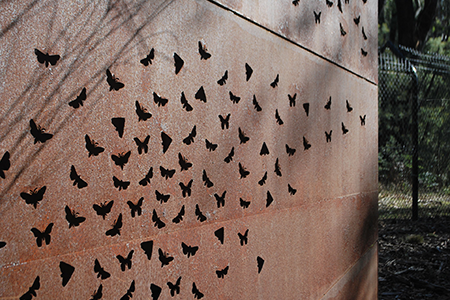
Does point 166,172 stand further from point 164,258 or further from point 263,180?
point 263,180

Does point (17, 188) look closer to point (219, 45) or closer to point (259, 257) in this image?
point (219, 45)

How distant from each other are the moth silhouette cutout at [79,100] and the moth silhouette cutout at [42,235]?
334mm

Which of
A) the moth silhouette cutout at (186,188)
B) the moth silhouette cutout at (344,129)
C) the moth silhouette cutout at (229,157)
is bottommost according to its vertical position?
the moth silhouette cutout at (186,188)

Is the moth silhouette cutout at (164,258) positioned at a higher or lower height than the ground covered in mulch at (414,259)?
higher

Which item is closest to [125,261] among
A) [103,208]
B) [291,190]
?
[103,208]

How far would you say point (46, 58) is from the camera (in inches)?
41.8

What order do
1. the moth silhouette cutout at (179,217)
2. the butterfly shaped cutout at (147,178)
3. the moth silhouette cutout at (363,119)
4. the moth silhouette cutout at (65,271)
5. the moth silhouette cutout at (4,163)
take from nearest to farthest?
the moth silhouette cutout at (4,163) < the moth silhouette cutout at (65,271) < the butterfly shaped cutout at (147,178) < the moth silhouette cutout at (179,217) < the moth silhouette cutout at (363,119)

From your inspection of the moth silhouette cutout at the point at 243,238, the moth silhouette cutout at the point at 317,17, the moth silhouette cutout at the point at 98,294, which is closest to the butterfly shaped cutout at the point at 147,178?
the moth silhouette cutout at the point at 98,294

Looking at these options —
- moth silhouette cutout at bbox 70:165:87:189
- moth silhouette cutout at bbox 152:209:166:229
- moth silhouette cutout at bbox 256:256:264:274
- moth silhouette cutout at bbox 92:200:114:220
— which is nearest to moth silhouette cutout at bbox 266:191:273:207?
moth silhouette cutout at bbox 256:256:264:274

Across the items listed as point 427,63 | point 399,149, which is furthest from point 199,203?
point 399,149

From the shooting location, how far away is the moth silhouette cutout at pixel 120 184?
125 centimetres

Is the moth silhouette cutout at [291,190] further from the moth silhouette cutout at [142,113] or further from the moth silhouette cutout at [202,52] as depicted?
the moth silhouette cutout at [142,113]

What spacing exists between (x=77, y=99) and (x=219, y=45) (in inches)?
27.2

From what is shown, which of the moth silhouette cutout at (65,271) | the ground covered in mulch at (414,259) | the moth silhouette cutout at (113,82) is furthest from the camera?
the ground covered in mulch at (414,259)
